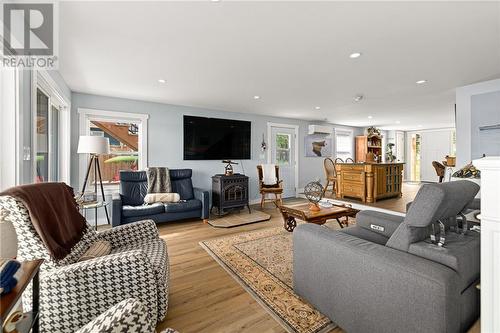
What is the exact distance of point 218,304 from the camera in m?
1.88

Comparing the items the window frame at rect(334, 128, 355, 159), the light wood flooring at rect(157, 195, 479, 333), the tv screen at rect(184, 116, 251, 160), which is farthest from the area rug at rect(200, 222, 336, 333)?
the window frame at rect(334, 128, 355, 159)

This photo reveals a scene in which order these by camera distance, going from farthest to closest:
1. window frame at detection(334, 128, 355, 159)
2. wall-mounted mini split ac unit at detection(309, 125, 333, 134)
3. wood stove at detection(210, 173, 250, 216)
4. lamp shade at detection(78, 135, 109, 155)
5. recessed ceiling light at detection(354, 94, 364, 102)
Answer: window frame at detection(334, 128, 355, 159)
wall-mounted mini split ac unit at detection(309, 125, 333, 134)
wood stove at detection(210, 173, 250, 216)
recessed ceiling light at detection(354, 94, 364, 102)
lamp shade at detection(78, 135, 109, 155)

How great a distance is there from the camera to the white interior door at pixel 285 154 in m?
6.25

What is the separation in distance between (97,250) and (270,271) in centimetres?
153

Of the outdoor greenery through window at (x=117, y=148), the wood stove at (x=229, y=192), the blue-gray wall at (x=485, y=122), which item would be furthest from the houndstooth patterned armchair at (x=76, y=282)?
the blue-gray wall at (x=485, y=122)

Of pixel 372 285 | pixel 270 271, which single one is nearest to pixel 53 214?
pixel 270 271

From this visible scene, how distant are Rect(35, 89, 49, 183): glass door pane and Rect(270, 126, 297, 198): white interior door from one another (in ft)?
14.7

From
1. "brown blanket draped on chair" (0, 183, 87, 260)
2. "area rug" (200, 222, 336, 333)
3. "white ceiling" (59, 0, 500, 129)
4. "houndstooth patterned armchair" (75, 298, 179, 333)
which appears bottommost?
"area rug" (200, 222, 336, 333)

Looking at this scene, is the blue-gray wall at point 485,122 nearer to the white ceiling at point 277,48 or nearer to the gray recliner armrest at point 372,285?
the white ceiling at point 277,48

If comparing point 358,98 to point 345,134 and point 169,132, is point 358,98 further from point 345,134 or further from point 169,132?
point 345,134

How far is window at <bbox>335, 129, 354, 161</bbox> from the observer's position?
7.71m

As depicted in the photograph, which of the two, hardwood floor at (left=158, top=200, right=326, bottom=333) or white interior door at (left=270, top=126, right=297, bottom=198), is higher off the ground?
white interior door at (left=270, top=126, right=297, bottom=198)

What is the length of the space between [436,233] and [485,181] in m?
0.61

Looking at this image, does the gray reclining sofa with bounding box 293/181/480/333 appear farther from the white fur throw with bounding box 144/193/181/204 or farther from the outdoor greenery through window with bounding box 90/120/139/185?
the outdoor greenery through window with bounding box 90/120/139/185
